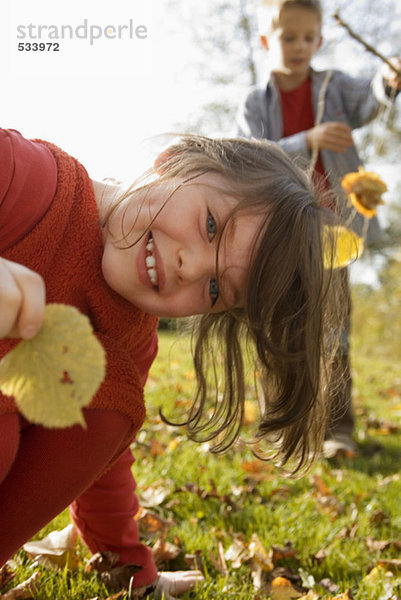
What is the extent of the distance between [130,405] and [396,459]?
2.05 metres

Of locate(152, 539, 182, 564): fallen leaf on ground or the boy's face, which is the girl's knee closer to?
locate(152, 539, 182, 564): fallen leaf on ground

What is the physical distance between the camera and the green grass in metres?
1.69

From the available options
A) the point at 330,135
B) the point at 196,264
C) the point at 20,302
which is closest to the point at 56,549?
the point at 196,264

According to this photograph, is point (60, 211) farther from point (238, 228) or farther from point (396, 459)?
point (396, 459)

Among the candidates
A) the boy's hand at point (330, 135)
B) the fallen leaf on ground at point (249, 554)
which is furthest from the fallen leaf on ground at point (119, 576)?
the boy's hand at point (330, 135)

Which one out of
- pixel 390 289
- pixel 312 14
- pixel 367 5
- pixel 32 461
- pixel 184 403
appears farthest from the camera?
pixel 390 289

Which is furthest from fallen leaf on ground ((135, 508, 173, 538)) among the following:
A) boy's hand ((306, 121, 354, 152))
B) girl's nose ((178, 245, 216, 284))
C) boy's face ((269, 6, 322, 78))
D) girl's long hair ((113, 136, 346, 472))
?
boy's face ((269, 6, 322, 78))

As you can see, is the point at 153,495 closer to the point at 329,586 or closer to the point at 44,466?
the point at 329,586

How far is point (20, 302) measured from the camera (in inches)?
27.5

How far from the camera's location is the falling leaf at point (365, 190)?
265 centimetres

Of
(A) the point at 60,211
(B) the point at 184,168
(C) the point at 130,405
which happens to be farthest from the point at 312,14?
(C) the point at 130,405

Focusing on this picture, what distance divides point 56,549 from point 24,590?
213 mm

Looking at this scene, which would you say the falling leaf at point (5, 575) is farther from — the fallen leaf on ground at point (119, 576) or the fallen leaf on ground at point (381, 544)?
the fallen leaf on ground at point (381, 544)

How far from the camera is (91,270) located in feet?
4.90
